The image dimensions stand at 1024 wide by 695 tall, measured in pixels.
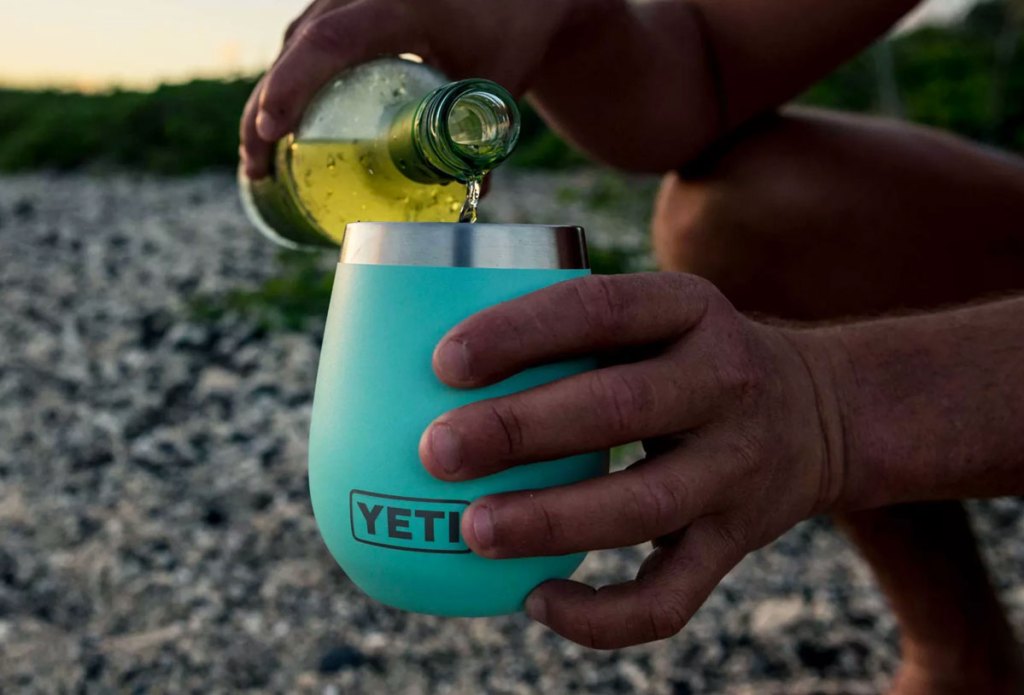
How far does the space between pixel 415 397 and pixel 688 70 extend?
3.02ft

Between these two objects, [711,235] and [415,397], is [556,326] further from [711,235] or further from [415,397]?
[711,235]

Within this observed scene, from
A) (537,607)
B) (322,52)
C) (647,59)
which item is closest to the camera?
(537,607)

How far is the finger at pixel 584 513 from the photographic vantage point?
0.76 meters

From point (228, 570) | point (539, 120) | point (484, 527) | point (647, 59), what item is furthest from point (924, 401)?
point (539, 120)

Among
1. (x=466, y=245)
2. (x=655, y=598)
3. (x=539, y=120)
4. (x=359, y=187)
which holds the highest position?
(x=466, y=245)

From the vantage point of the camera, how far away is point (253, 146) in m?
1.17

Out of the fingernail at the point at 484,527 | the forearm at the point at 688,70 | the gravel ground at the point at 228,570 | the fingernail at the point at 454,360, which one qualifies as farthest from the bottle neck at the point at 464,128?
the gravel ground at the point at 228,570

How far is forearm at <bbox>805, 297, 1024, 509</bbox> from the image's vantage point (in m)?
0.91

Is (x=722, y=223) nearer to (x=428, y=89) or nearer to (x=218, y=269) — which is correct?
(x=428, y=89)

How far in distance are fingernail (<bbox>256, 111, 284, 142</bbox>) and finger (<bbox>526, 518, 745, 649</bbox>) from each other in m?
0.57

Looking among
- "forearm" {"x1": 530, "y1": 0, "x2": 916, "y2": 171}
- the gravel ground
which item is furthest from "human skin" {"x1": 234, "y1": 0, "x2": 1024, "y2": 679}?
the gravel ground

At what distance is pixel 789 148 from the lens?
1.56 metres

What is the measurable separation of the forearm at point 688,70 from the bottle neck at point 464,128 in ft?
1.70

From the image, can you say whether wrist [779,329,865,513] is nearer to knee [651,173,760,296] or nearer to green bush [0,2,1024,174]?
knee [651,173,760,296]
